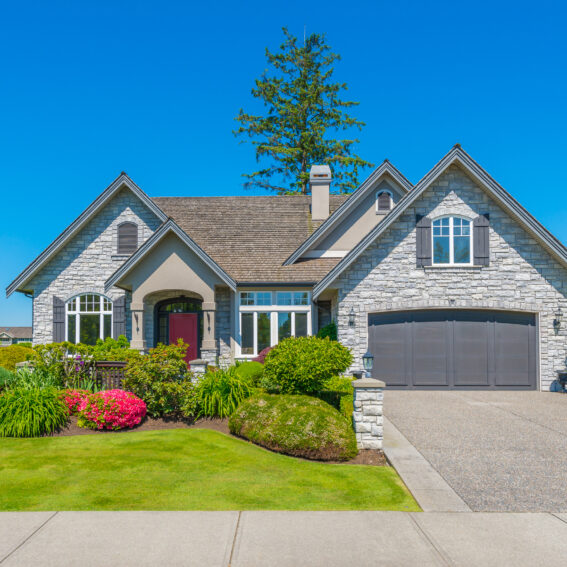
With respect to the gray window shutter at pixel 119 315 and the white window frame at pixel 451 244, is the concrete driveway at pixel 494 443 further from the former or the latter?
the gray window shutter at pixel 119 315

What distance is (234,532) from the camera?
4.65 m

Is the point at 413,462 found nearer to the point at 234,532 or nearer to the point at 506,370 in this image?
the point at 234,532

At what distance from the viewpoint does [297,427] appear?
7.69m

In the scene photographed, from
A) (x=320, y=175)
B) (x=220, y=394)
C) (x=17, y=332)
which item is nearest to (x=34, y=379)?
(x=220, y=394)

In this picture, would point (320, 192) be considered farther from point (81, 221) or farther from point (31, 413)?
point (31, 413)

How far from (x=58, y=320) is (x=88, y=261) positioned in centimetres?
248

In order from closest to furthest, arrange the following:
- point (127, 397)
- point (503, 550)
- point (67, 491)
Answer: point (503, 550)
point (67, 491)
point (127, 397)

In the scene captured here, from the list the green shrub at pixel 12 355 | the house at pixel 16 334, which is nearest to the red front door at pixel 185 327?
the green shrub at pixel 12 355

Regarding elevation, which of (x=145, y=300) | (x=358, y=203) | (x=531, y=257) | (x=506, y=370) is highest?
(x=358, y=203)

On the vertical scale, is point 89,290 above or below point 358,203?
below

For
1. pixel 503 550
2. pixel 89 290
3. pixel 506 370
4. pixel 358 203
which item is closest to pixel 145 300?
pixel 89 290

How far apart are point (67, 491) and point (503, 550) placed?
5.08 m

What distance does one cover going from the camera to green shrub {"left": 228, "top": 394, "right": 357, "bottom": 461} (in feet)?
24.3

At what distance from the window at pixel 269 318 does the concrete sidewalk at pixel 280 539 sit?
11.3 m
